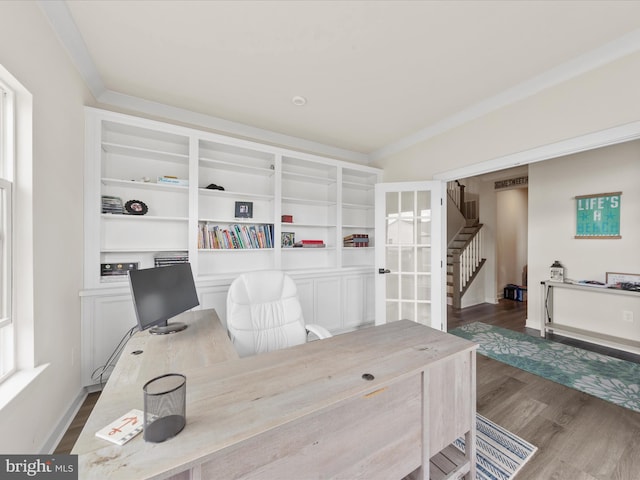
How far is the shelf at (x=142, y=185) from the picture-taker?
242 centimetres

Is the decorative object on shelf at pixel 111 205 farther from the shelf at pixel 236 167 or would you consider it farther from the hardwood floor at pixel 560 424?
the hardwood floor at pixel 560 424

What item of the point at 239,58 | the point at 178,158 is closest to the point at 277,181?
the point at 178,158

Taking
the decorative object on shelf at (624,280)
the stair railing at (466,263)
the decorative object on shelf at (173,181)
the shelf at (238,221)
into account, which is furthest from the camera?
the stair railing at (466,263)

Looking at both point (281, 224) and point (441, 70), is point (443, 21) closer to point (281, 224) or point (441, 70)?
point (441, 70)

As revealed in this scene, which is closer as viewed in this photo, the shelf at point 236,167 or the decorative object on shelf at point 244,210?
the shelf at point 236,167

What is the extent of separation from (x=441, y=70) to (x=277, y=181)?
1909mm

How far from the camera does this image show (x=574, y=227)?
351cm

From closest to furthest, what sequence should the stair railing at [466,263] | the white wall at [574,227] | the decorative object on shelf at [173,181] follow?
the decorative object on shelf at [173,181], the white wall at [574,227], the stair railing at [466,263]

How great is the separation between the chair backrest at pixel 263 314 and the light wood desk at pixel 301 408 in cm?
27

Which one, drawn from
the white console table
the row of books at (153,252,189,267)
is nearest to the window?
the row of books at (153,252,189,267)

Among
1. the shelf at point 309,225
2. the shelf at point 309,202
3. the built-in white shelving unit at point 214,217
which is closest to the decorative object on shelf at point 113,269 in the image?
the built-in white shelving unit at point 214,217

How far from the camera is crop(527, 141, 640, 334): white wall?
3068 mm

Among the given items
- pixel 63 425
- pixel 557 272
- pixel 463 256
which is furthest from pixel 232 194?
pixel 463 256

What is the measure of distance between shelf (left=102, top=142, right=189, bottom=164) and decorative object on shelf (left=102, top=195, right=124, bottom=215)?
45cm
